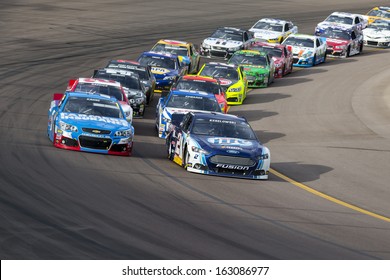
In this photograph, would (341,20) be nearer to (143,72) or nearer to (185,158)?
(143,72)

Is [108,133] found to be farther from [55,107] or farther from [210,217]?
[210,217]

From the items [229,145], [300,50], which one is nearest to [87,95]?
[229,145]

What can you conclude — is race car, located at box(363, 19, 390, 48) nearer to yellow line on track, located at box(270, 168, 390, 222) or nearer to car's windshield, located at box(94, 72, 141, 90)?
car's windshield, located at box(94, 72, 141, 90)

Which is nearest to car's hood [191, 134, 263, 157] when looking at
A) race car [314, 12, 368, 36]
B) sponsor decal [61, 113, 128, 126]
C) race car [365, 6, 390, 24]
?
sponsor decal [61, 113, 128, 126]

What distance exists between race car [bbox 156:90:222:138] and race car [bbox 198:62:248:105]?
6.77m

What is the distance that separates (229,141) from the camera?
2398 cm

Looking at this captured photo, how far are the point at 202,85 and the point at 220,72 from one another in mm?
4174

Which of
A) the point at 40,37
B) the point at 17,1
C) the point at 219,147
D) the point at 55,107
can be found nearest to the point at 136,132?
the point at 55,107

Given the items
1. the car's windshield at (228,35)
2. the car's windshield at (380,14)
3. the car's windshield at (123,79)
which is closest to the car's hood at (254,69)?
the car's windshield at (228,35)

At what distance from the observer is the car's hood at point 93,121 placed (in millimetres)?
25031

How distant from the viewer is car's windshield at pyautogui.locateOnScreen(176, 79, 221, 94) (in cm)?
3350

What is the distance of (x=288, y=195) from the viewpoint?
22047 millimetres

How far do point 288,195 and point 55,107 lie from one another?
7.46 m

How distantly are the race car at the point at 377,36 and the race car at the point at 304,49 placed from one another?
10254 millimetres
